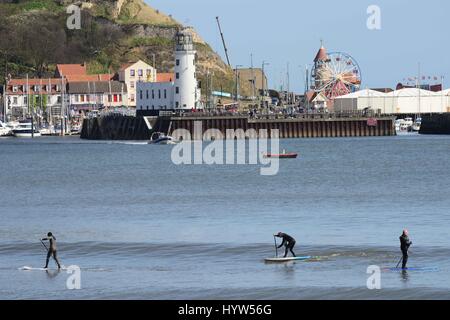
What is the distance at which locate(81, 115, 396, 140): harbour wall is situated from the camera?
167 metres

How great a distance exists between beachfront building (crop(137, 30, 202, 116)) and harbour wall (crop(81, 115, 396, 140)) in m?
5.30

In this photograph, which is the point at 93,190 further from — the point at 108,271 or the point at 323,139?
the point at 323,139

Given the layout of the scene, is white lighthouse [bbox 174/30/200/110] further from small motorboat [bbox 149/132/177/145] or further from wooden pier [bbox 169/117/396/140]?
wooden pier [bbox 169/117/396/140]

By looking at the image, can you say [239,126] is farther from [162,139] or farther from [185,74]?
[185,74]

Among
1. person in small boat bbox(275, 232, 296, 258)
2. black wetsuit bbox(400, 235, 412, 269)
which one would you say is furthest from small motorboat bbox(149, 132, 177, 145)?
black wetsuit bbox(400, 235, 412, 269)

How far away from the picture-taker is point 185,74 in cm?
17912

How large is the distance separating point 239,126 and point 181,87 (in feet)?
51.2

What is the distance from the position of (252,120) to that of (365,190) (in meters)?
82.4

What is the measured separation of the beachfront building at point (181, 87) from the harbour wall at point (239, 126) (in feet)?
17.4

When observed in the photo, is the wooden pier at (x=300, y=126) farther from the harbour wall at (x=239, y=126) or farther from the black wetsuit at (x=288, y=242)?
the black wetsuit at (x=288, y=242)

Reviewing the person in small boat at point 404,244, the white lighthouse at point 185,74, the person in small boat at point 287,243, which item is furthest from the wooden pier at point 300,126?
the person in small boat at point 404,244

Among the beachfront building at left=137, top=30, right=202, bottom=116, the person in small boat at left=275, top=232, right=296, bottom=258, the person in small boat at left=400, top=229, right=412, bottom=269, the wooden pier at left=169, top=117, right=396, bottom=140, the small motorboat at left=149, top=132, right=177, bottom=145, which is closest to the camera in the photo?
the person in small boat at left=400, top=229, right=412, bottom=269

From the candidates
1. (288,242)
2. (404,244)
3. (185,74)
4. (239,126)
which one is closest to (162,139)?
(239,126)

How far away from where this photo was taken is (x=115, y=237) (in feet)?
196
